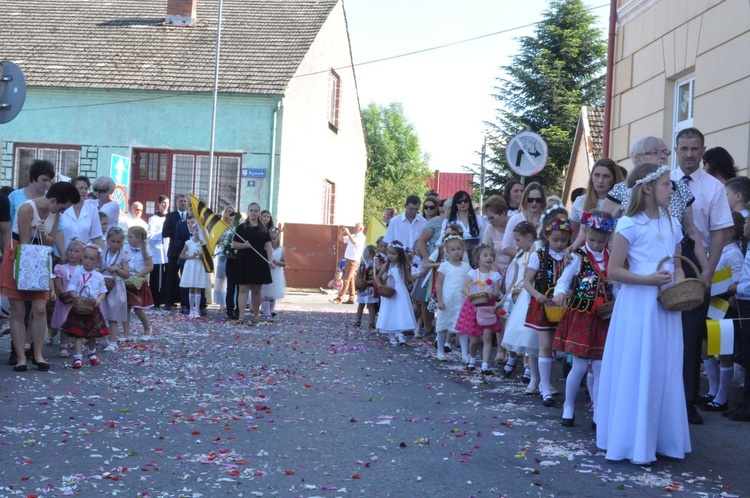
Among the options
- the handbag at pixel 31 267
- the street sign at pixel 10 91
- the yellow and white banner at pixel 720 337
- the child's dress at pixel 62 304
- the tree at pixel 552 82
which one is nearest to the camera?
the yellow and white banner at pixel 720 337

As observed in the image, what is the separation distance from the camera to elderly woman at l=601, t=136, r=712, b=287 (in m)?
7.04

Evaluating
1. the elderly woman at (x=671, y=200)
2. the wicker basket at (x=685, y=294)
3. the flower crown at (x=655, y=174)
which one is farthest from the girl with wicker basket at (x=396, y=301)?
the wicker basket at (x=685, y=294)

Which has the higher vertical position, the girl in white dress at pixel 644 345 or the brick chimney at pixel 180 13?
the brick chimney at pixel 180 13

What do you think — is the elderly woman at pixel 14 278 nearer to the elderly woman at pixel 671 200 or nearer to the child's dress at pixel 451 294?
the child's dress at pixel 451 294

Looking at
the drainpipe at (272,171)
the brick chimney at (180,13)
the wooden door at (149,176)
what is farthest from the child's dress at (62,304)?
the brick chimney at (180,13)

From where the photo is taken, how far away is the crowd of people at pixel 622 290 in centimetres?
640

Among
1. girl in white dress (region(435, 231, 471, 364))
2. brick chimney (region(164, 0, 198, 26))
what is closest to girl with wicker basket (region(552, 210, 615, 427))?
girl in white dress (region(435, 231, 471, 364))

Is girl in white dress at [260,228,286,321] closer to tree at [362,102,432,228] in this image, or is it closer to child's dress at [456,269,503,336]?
child's dress at [456,269,503,336]

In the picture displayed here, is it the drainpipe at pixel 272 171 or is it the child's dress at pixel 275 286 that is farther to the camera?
the drainpipe at pixel 272 171

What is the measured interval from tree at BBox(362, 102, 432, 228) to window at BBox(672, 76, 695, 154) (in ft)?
240

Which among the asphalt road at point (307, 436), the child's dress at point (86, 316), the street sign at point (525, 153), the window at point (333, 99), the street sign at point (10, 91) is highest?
the window at point (333, 99)

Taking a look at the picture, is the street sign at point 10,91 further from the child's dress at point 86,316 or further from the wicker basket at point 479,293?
the wicker basket at point 479,293

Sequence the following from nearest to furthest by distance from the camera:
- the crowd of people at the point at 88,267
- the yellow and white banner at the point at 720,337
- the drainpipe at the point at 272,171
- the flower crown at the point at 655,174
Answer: the flower crown at the point at 655,174
the yellow and white banner at the point at 720,337
the crowd of people at the point at 88,267
the drainpipe at the point at 272,171

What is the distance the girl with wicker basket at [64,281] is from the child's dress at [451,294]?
4189 mm
